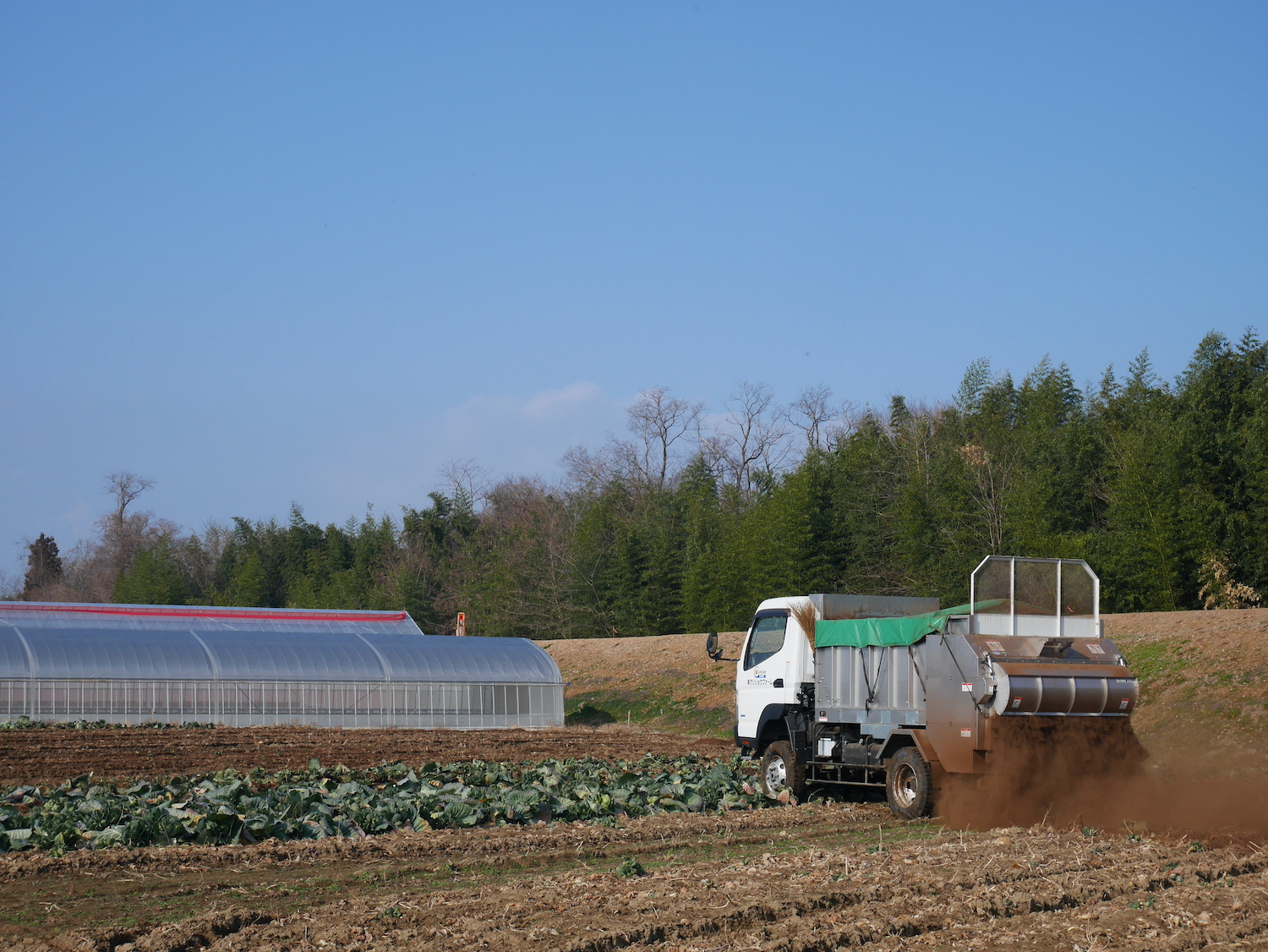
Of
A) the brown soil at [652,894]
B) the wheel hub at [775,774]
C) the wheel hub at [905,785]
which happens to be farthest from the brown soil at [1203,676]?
the brown soil at [652,894]

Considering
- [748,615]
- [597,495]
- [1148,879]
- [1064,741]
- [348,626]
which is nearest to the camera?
[1148,879]

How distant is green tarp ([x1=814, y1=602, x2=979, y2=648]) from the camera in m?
14.0

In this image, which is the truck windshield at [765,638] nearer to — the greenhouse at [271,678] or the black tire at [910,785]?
the black tire at [910,785]

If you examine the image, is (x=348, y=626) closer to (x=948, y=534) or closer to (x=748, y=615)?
(x=748, y=615)

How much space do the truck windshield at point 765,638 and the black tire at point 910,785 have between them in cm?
299

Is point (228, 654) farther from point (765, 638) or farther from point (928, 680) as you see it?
point (928, 680)

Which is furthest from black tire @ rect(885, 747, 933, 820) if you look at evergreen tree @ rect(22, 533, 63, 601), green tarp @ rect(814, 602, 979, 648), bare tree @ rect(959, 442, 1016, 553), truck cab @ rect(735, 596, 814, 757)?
evergreen tree @ rect(22, 533, 63, 601)

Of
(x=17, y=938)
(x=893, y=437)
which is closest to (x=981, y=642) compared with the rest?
(x=17, y=938)

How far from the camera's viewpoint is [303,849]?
38.2 feet

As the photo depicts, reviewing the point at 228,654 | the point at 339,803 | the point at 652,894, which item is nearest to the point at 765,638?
the point at 339,803

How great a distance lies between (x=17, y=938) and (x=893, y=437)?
63.7 m

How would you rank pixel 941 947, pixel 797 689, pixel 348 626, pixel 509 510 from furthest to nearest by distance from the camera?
pixel 509 510 → pixel 348 626 → pixel 797 689 → pixel 941 947

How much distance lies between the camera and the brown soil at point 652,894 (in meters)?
7.77

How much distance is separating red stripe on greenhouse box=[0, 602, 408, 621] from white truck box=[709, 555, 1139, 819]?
35.9 metres
